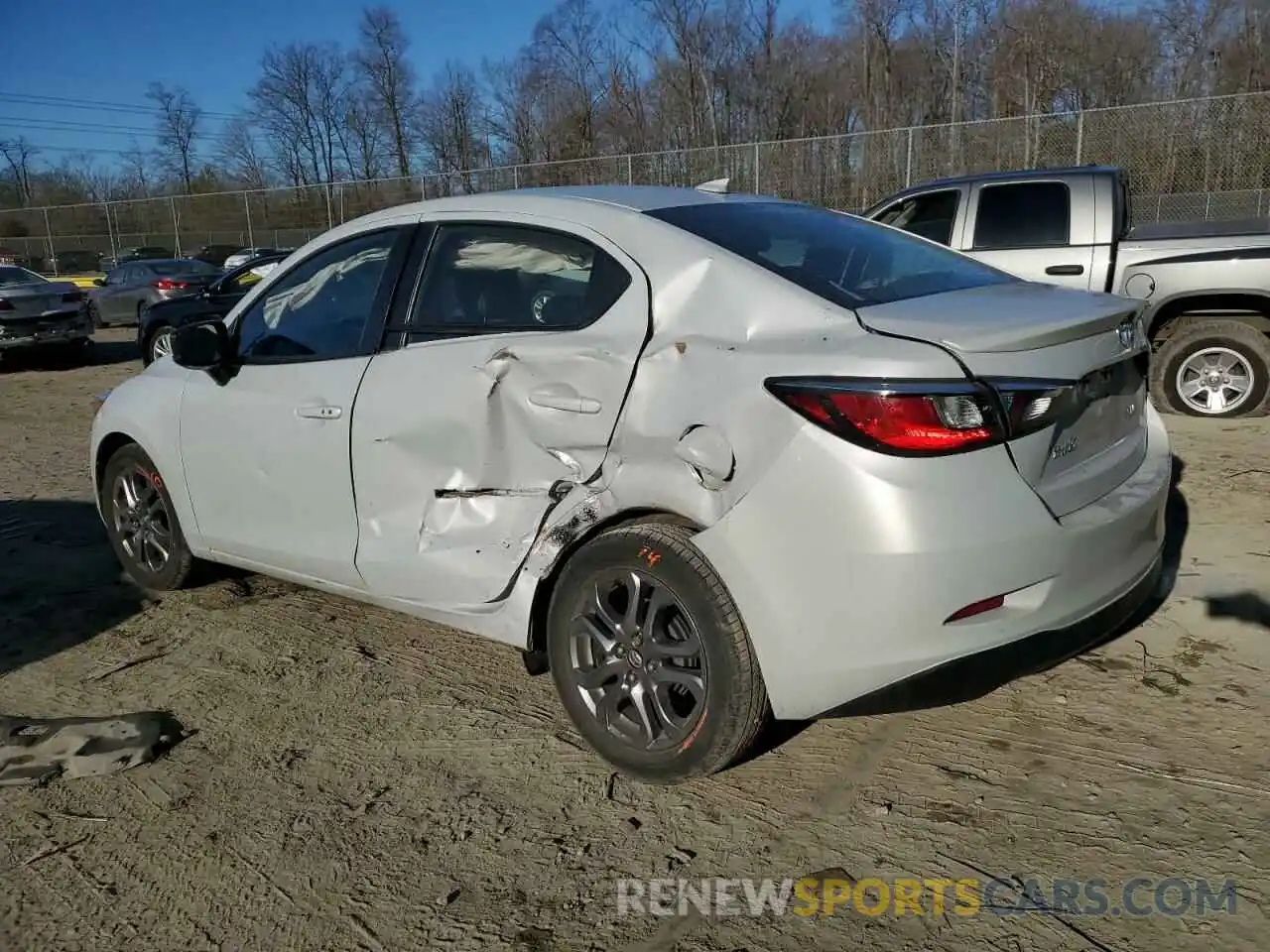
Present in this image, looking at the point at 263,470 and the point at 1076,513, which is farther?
the point at 263,470

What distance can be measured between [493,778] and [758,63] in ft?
143

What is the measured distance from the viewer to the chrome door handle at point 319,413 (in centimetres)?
363

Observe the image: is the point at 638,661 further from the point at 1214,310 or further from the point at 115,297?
the point at 115,297

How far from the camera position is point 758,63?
42.3 metres

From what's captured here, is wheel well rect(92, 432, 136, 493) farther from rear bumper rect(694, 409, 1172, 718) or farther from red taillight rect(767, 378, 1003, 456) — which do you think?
red taillight rect(767, 378, 1003, 456)

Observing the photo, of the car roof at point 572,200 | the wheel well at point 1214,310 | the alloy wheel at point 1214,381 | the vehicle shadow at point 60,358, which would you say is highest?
the car roof at point 572,200

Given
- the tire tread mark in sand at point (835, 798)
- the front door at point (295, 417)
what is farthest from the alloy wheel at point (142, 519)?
the tire tread mark in sand at point (835, 798)

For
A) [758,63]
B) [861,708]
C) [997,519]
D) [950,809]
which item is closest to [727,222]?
[997,519]

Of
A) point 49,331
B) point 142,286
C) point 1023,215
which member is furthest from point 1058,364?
point 142,286

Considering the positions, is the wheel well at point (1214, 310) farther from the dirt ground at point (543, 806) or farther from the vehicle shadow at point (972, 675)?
the vehicle shadow at point (972, 675)

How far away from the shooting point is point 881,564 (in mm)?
2467

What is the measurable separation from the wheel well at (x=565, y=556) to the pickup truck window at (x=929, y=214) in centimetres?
588

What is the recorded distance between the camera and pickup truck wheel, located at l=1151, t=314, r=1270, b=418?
7.31 metres

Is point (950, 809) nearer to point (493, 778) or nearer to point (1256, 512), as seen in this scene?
point (493, 778)
